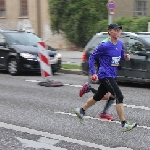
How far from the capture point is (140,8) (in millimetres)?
32562

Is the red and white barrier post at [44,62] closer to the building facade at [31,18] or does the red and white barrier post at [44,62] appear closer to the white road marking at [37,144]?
the white road marking at [37,144]

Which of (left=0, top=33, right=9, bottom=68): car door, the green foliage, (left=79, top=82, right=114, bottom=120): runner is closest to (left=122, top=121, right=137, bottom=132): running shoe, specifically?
(left=79, top=82, right=114, bottom=120): runner

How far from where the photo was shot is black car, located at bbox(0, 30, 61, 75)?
16.7 meters

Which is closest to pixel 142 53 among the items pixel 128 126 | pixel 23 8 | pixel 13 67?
pixel 13 67

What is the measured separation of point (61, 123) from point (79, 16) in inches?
839

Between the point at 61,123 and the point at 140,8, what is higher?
the point at 140,8

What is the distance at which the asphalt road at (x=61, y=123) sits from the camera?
22.4ft

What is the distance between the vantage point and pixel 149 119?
866 centimetres

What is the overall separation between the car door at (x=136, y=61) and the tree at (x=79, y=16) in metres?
15.2

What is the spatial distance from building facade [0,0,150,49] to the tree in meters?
1.48

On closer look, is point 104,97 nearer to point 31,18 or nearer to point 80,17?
point 80,17

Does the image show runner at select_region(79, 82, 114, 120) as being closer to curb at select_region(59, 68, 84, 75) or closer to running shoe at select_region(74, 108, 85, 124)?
running shoe at select_region(74, 108, 85, 124)

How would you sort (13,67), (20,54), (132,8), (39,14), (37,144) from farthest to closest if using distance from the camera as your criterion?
1. (39,14)
2. (132,8)
3. (13,67)
4. (20,54)
5. (37,144)

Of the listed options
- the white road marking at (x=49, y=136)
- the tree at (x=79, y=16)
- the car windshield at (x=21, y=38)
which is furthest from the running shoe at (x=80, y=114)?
the tree at (x=79, y=16)
